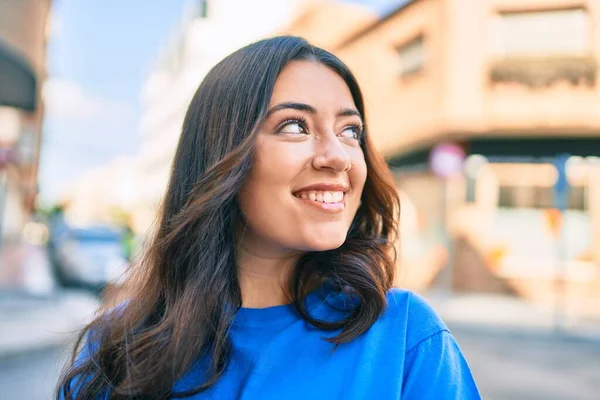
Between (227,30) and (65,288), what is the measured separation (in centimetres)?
4163

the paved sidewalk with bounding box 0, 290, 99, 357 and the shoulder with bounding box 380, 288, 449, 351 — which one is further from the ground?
the shoulder with bounding box 380, 288, 449, 351

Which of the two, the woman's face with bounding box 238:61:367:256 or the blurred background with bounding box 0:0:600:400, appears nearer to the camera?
the woman's face with bounding box 238:61:367:256

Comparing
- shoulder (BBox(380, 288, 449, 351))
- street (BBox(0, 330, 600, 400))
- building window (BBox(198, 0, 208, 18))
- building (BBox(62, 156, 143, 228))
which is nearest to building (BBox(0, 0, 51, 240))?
street (BBox(0, 330, 600, 400))

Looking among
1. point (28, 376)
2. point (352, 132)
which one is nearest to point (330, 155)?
point (352, 132)

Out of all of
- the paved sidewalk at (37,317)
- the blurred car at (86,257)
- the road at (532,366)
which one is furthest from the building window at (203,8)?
the road at (532,366)

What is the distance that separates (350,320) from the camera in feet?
4.39

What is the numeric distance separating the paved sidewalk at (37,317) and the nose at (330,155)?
4.01 m

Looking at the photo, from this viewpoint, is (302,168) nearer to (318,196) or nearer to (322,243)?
(318,196)

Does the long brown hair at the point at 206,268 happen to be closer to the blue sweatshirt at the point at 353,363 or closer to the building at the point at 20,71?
the blue sweatshirt at the point at 353,363

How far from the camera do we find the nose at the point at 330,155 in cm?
139

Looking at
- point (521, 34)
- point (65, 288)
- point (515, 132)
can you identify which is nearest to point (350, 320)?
point (65, 288)

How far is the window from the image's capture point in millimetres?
13352

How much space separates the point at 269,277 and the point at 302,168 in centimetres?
33

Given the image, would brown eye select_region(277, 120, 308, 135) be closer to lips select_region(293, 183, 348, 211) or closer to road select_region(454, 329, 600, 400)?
lips select_region(293, 183, 348, 211)
